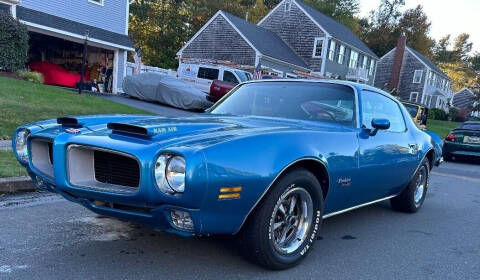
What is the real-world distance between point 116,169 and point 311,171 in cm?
154

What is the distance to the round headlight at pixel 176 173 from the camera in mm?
2498

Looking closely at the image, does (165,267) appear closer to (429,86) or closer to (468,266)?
(468,266)

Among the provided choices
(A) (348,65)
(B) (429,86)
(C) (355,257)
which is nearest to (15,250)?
(C) (355,257)

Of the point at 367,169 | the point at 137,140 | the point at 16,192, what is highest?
the point at 137,140

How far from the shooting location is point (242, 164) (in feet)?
8.90

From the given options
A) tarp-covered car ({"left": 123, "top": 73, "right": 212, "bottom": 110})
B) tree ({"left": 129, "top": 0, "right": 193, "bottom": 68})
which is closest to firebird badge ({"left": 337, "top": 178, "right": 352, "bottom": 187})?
tarp-covered car ({"left": 123, "top": 73, "right": 212, "bottom": 110})

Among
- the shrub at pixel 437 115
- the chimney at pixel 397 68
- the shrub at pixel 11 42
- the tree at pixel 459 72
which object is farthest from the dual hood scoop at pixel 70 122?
the tree at pixel 459 72

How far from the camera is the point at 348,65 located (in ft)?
119

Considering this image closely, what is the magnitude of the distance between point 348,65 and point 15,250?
35.6 m

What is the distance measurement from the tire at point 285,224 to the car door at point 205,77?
1715 centimetres

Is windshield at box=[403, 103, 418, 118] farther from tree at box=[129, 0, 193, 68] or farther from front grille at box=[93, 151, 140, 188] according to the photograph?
tree at box=[129, 0, 193, 68]

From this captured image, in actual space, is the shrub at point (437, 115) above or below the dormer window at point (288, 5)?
below

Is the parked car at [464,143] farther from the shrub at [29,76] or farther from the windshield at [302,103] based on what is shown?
the shrub at [29,76]

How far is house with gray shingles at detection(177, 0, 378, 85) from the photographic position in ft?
94.2
